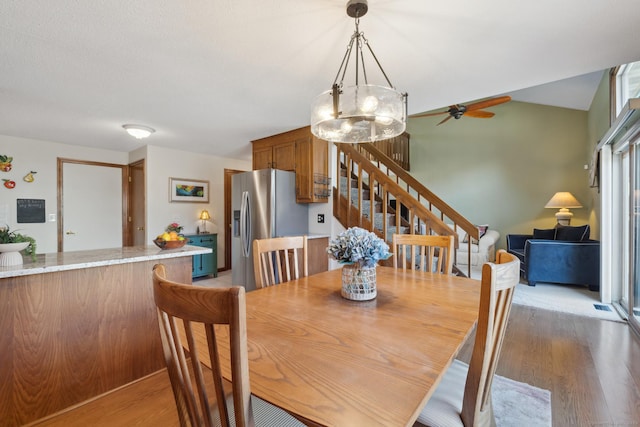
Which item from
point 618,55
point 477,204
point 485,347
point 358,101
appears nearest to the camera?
point 485,347

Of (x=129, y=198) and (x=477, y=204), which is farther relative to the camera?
(x=477, y=204)

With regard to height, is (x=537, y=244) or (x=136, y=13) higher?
(x=136, y=13)

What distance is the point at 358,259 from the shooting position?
4.17 ft

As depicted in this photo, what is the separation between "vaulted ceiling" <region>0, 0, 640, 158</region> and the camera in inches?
61.5

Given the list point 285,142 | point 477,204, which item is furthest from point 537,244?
point 285,142

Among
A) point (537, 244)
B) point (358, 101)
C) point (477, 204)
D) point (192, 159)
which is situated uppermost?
point (192, 159)

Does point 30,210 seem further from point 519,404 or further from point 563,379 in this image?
point 563,379

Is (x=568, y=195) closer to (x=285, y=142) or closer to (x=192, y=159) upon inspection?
(x=285, y=142)

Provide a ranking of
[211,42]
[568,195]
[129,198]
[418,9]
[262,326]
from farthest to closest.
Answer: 1. [568,195]
2. [129,198]
3. [211,42]
4. [418,9]
5. [262,326]

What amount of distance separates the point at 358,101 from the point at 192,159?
4492 mm

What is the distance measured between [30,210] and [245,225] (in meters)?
3.21

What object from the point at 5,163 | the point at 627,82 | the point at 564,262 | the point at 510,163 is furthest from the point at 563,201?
the point at 5,163

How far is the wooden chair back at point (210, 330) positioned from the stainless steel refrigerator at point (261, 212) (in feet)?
9.40

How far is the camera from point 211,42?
1861 millimetres
